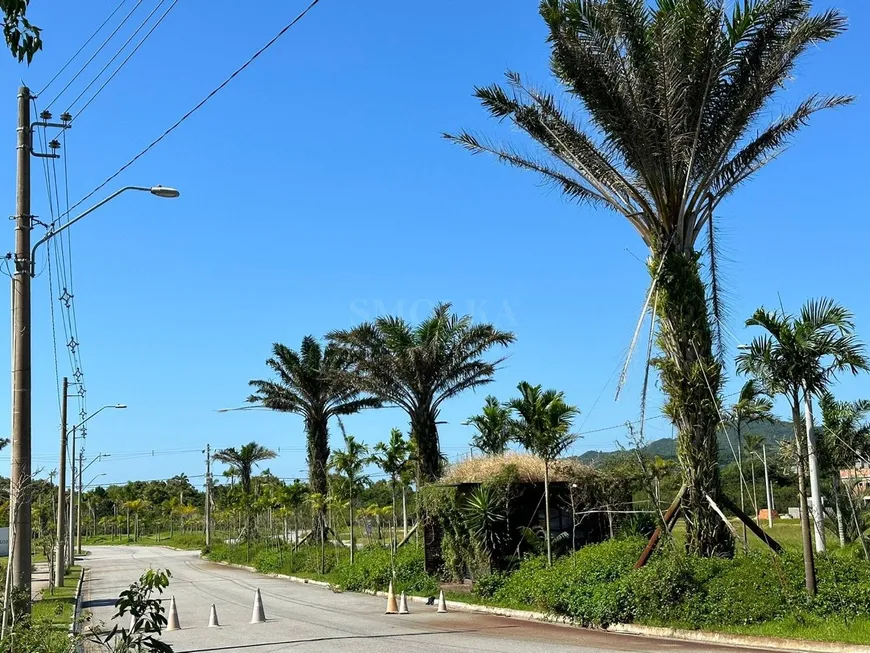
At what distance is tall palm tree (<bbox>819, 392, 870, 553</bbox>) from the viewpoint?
72.8 feet

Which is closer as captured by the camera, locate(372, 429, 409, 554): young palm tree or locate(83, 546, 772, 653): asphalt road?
locate(83, 546, 772, 653): asphalt road

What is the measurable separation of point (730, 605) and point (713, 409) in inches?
157

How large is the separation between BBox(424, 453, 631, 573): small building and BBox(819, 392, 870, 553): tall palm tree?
554cm

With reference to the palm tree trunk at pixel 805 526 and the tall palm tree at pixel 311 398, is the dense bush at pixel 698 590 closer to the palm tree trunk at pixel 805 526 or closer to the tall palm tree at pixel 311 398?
the palm tree trunk at pixel 805 526

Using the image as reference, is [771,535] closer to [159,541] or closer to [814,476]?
[814,476]

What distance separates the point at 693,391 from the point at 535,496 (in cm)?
872

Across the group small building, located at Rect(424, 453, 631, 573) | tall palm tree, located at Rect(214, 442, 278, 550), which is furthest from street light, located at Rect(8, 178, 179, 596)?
tall palm tree, located at Rect(214, 442, 278, 550)

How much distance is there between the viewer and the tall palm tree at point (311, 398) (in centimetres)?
3916

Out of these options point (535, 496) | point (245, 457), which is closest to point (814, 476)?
point (535, 496)

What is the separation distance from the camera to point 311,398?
3962cm

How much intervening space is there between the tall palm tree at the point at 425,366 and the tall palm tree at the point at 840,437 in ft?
36.8

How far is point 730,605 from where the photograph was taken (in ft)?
50.4

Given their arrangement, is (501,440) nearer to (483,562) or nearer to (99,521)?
(483,562)

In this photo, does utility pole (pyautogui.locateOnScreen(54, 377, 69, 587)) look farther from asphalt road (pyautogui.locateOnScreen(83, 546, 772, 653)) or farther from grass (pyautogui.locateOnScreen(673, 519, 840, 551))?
grass (pyautogui.locateOnScreen(673, 519, 840, 551))
